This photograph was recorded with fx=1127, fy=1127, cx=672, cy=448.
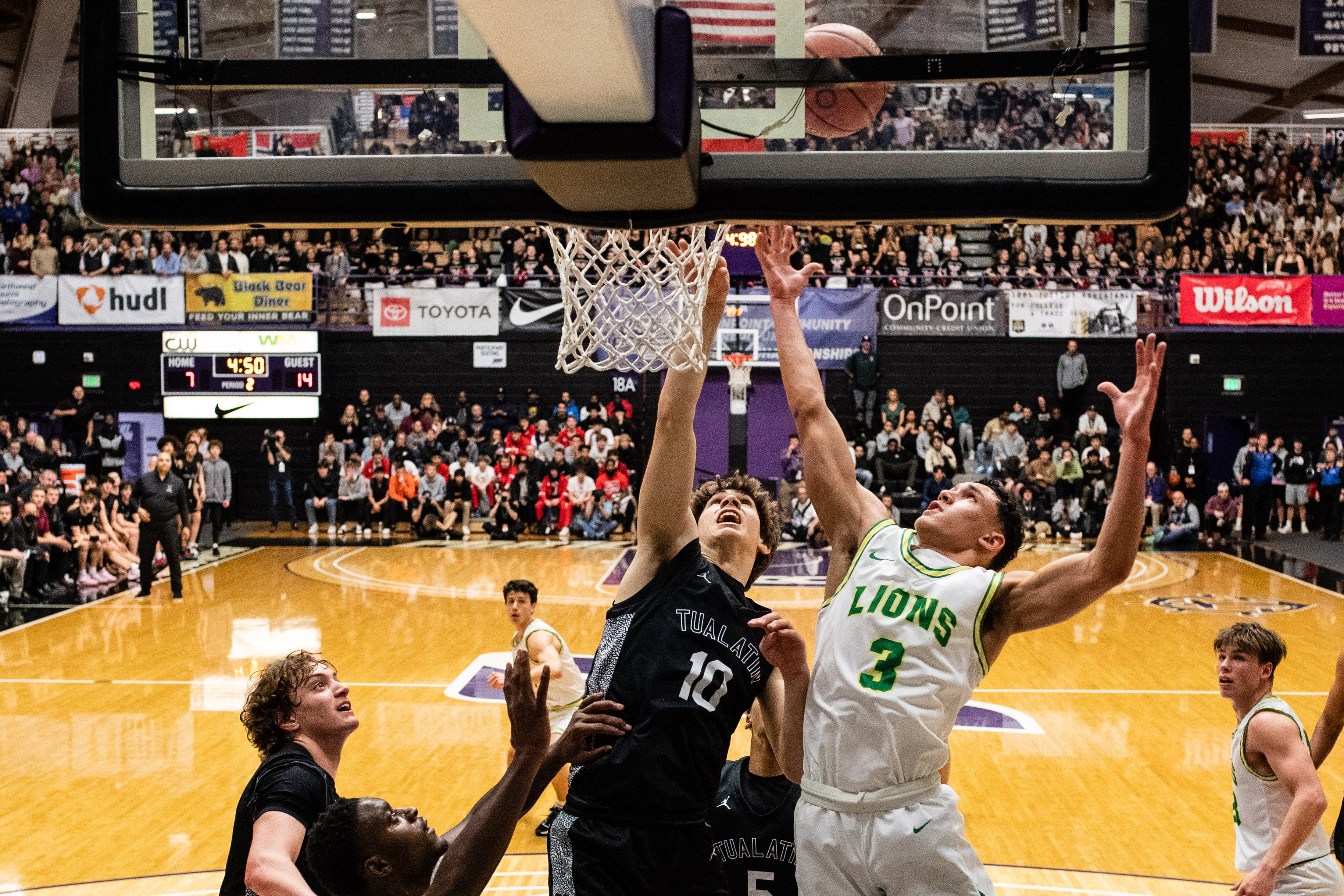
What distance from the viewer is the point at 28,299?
20.5m

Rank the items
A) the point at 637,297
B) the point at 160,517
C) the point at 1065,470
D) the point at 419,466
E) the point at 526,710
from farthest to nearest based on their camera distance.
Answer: the point at 419,466 → the point at 1065,470 → the point at 160,517 → the point at 637,297 → the point at 526,710

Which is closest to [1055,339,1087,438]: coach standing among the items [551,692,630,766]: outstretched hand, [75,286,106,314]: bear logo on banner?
[75,286,106,314]: bear logo on banner

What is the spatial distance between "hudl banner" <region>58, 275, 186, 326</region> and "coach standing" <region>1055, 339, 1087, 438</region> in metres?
15.7

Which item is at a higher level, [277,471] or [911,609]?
[911,609]

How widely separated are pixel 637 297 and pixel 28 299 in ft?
68.1

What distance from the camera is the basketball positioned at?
277 cm

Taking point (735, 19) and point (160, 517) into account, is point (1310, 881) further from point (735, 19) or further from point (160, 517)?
point (160, 517)

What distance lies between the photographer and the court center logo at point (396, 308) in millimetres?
20516

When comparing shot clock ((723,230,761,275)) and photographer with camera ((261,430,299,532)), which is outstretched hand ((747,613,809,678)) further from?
photographer with camera ((261,430,299,532))

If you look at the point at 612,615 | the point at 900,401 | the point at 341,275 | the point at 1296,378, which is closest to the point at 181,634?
the point at 612,615

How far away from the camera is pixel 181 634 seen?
1055 cm

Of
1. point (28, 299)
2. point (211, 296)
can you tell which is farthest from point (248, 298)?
point (28, 299)

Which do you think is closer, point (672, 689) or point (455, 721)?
point (672, 689)

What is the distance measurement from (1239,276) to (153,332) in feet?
64.3
